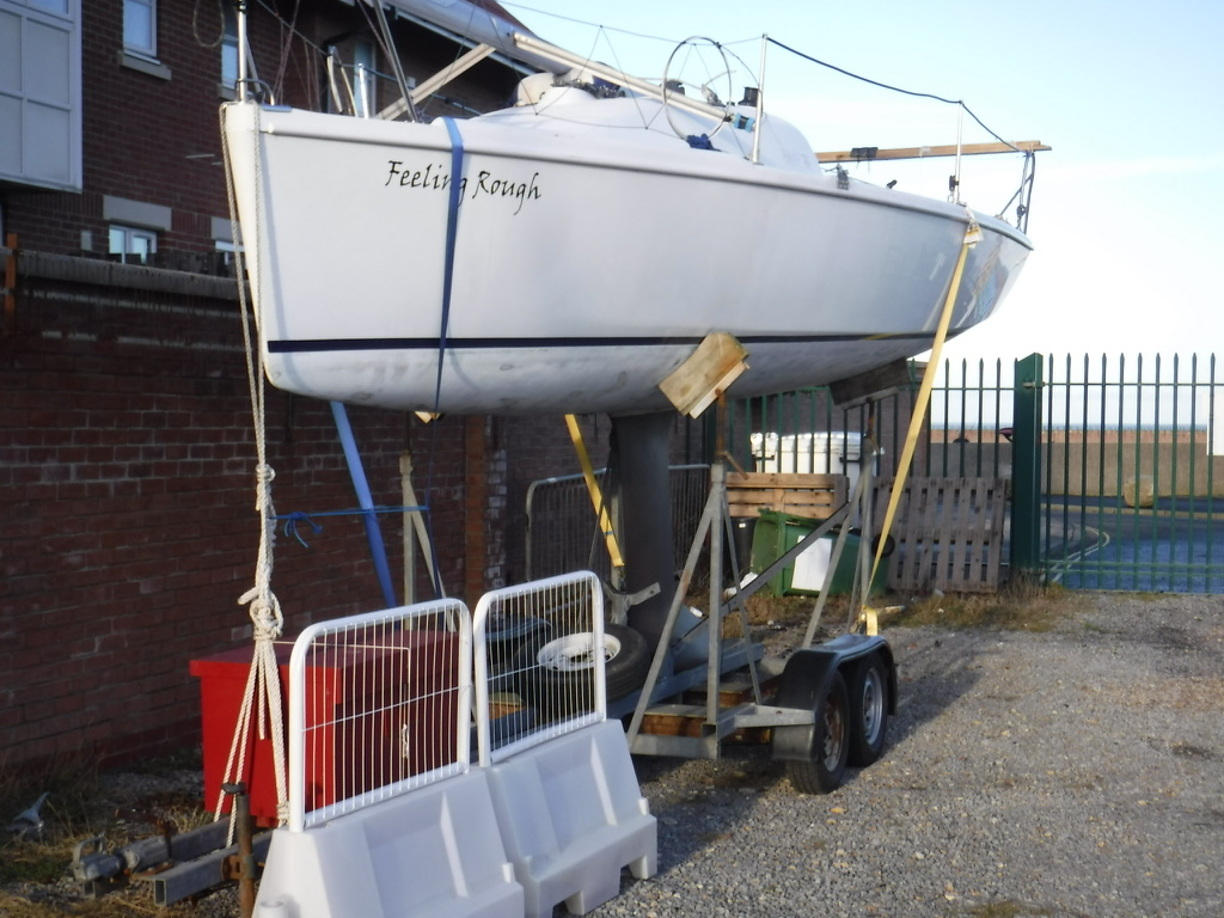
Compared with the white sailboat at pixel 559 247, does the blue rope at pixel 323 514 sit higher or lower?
lower

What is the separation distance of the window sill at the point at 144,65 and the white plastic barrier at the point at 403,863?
977 centimetres

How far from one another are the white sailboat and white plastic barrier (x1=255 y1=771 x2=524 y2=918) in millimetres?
1556

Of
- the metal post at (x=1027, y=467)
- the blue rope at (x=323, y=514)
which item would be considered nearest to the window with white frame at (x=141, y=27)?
Result: the blue rope at (x=323, y=514)

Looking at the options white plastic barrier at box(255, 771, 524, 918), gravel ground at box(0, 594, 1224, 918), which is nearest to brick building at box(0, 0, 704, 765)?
gravel ground at box(0, 594, 1224, 918)

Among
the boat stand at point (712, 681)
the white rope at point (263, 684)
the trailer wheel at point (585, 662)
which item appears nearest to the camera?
the white rope at point (263, 684)

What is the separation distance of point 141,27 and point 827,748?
32.2ft

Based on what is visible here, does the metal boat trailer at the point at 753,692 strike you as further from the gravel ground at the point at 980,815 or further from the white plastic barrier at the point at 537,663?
the white plastic barrier at the point at 537,663

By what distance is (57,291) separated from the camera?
227 inches

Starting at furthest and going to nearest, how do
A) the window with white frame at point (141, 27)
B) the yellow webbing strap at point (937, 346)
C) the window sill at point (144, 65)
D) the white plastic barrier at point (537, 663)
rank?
1. the window with white frame at point (141, 27)
2. the window sill at point (144, 65)
3. the yellow webbing strap at point (937, 346)
4. the white plastic barrier at point (537, 663)

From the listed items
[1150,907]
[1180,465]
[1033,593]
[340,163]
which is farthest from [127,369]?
[1180,465]

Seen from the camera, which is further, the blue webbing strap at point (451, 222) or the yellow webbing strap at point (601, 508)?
the yellow webbing strap at point (601, 508)

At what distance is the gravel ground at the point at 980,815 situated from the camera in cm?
486

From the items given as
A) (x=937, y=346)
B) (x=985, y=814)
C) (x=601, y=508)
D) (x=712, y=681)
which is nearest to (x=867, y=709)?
(x=985, y=814)

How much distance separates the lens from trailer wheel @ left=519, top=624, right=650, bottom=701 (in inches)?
214
